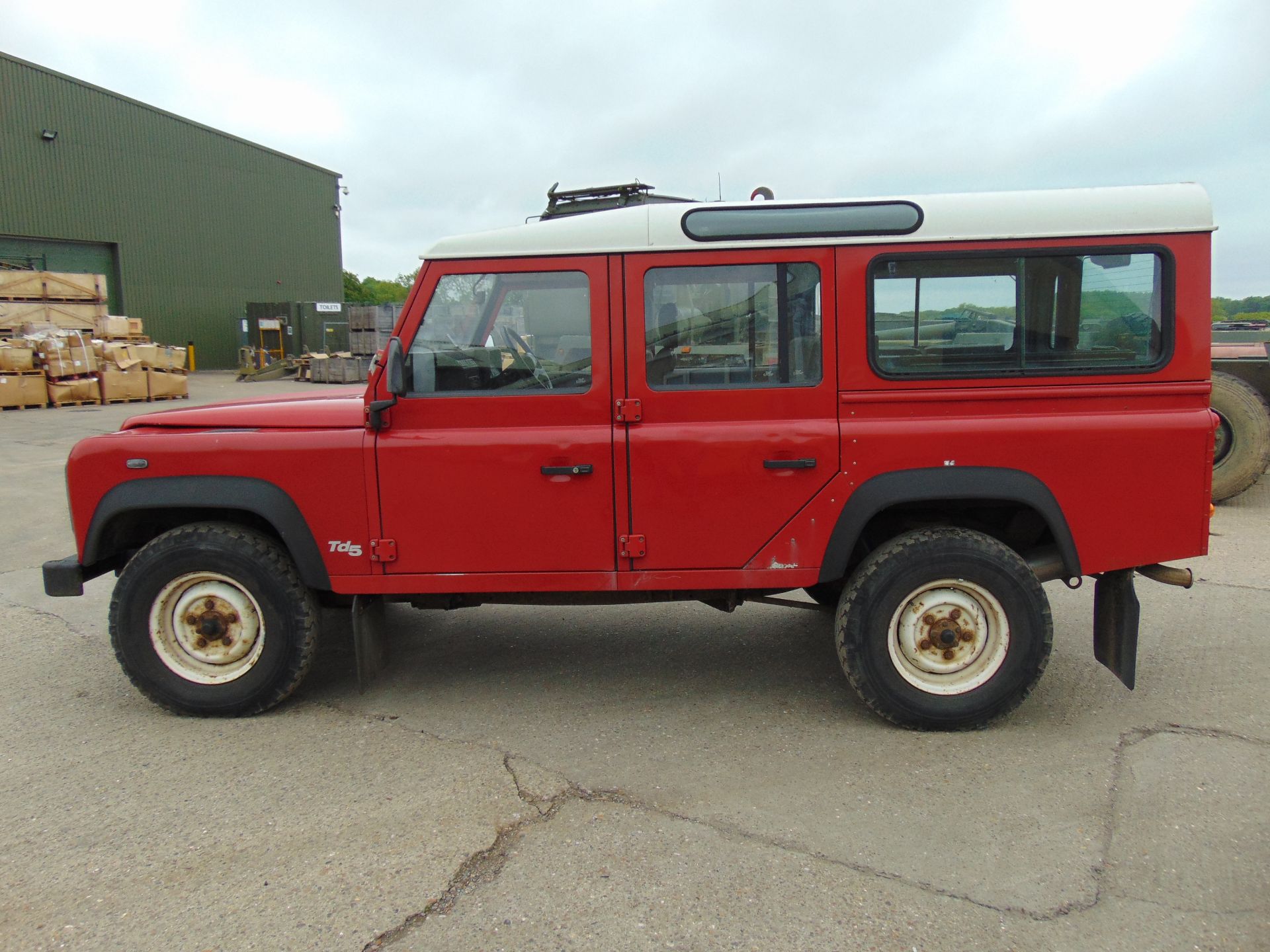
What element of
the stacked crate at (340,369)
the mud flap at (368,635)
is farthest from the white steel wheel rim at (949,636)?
the stacked crate at (340,369)

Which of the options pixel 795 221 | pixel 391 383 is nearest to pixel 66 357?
pixel 391 383

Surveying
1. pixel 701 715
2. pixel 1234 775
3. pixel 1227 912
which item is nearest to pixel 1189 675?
pixel 1234 775

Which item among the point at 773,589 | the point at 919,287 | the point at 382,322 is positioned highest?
the point at 382,322

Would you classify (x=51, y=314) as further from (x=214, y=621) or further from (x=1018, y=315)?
(x=1018, y=315)

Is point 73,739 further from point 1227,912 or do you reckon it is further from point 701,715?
point 1227,912

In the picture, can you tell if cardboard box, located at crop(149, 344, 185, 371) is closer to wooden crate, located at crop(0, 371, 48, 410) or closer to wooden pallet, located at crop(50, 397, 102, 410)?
wooden pallet, located at crop(50, 397, 102, 410)

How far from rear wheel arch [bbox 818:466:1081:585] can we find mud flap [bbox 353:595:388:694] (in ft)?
6.72

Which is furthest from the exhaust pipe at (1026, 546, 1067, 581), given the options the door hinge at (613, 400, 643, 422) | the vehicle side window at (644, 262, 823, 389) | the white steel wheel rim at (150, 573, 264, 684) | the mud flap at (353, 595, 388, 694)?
the white steel wheel rim at (150, 573, 264, 684)

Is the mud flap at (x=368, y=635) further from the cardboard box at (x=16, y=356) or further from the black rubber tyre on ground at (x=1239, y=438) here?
the cardboard box at (x=16, y=356)

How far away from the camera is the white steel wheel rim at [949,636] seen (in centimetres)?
380

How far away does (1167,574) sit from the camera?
153 inches

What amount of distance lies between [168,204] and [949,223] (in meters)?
30.4

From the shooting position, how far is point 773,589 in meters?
3.92

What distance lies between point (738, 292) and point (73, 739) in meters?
3.43
